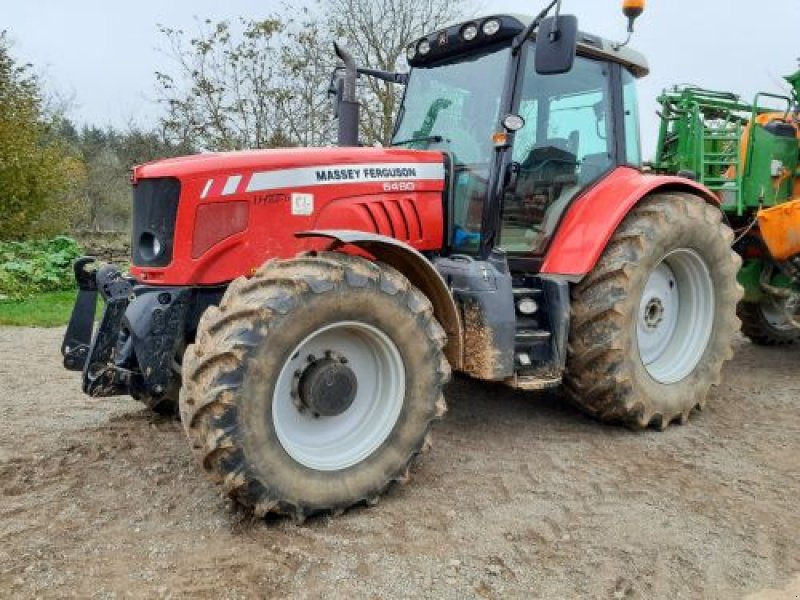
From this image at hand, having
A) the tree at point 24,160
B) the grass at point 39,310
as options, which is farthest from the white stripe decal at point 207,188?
the tree at point 24,160

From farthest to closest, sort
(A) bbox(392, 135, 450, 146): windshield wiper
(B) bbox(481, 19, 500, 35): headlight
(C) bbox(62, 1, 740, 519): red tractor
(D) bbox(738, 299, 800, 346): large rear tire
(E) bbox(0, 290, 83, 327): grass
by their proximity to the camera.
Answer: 1. (E) bbox(0, 290, 83, 327): grass
2. (D) bbox(738, 299, 800, 346): large rear tire
3. (A) bbox(392, 135, 450, 146): windshield wiper
4. (B) bbox(481, 19, 500, 35): headlight
5. (C) bbox(62, 1, 740, 519): red tractor

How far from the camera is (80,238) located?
865 inches

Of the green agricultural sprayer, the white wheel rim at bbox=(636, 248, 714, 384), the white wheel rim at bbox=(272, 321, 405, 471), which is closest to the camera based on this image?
the white wheel rim at bbox=(272, 321, 405, 471)

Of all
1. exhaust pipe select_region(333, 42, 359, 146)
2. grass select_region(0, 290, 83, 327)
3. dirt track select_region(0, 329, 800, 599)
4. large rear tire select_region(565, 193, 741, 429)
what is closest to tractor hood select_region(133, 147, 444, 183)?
exhaust pipe select_region(333, 42, 359, 146)

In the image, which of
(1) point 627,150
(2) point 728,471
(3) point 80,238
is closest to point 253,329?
(2) point 728,471

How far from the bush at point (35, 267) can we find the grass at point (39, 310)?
0.32m

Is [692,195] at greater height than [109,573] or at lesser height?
greater

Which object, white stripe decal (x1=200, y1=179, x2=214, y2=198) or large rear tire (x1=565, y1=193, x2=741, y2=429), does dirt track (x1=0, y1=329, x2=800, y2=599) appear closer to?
Result: large rear tire (x1=565, y1=193, x2=741, y2=429)

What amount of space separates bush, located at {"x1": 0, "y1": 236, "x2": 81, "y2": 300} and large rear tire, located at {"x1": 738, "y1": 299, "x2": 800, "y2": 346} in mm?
9868

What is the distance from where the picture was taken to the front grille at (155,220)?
3412mm

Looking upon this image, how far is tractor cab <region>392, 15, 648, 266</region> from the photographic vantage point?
4004 millimetres

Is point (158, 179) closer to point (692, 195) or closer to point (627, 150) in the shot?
point (627, 150)

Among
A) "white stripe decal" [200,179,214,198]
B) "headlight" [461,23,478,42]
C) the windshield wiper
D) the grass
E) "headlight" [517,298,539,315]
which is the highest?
"headlight" [461,23,478,42]

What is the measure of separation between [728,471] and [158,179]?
3.28 metres
